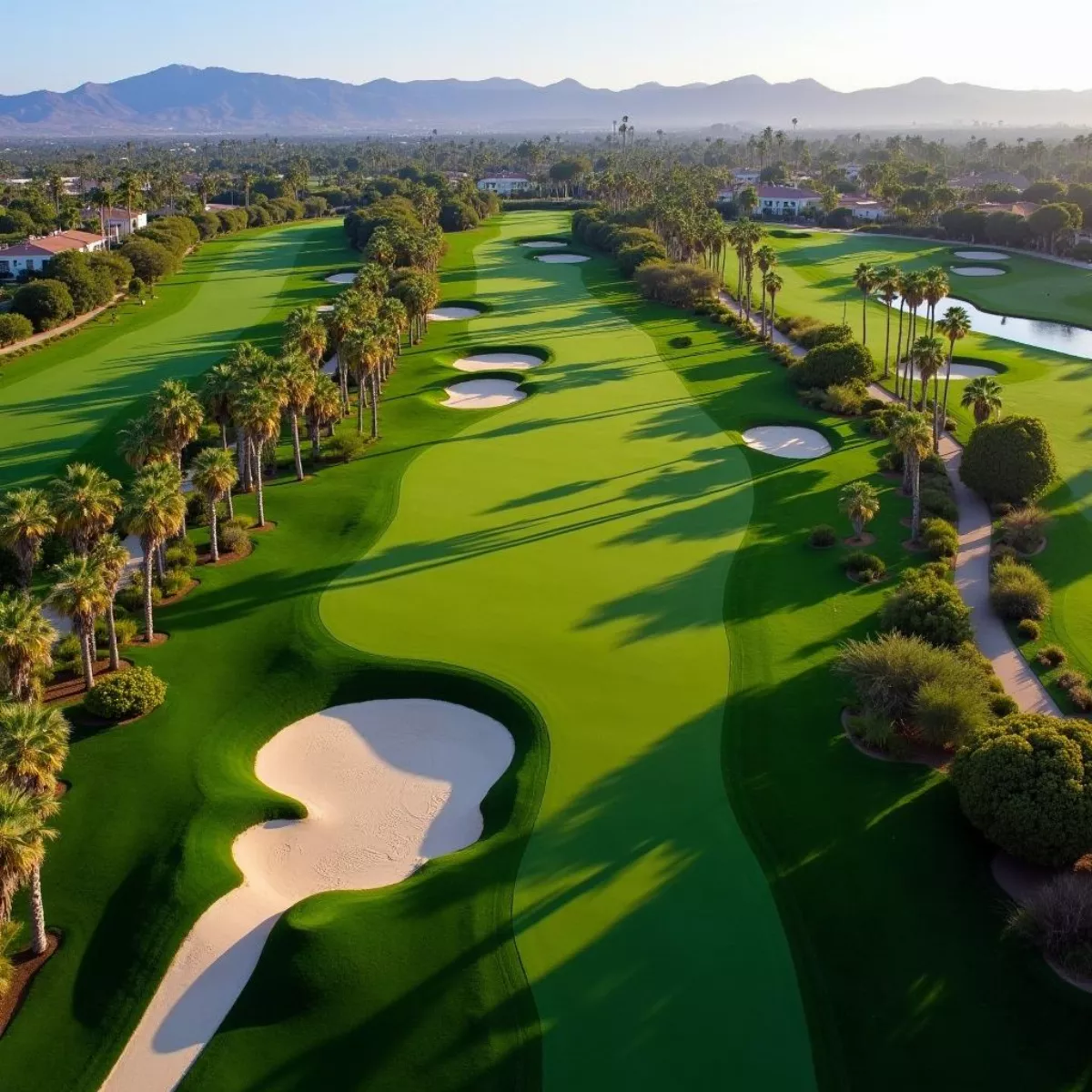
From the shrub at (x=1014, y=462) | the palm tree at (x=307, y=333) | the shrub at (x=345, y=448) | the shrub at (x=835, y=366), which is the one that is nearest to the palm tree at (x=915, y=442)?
the shrub at (x=1014, y=462)

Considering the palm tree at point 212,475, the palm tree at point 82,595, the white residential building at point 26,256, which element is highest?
the white residential building at point 26,256

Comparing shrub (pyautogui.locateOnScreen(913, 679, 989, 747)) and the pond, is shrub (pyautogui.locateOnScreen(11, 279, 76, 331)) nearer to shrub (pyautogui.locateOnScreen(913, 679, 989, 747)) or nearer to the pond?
the pond

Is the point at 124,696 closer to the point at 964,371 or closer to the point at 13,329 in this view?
the point at 13,329

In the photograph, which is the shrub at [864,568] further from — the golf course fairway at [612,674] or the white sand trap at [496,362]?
the white sand trap at [496,362]

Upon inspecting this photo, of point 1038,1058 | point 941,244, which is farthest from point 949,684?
point 941,244

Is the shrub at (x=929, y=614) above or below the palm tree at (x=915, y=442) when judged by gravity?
below

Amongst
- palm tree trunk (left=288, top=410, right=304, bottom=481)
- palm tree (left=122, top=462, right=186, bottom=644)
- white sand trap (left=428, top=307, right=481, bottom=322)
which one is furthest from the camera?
white sand trap (left=428, top=307, right=481, bottom=322)

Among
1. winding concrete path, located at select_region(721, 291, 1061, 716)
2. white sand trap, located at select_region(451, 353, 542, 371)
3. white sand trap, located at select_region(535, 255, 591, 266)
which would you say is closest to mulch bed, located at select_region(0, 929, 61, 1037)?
winding concrete path, located at select_region(721, 291, 1061, 716)
